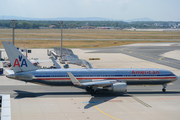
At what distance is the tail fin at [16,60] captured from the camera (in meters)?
41.2

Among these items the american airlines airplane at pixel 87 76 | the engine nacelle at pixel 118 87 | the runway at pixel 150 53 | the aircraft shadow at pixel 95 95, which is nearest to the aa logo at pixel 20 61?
the american airlines airplane at pixel 87 76

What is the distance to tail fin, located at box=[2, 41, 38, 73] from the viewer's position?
41.2 m

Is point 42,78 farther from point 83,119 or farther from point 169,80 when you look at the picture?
point 169,80

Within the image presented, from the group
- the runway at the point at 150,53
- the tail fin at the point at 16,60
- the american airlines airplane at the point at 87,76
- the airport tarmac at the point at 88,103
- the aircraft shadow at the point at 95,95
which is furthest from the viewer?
the runway at the point at 150,53

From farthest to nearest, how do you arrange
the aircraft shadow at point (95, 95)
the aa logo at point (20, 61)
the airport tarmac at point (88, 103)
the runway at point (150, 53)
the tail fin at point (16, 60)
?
the runway at point (150, 53), the aa logo at point (20, 61), the tail fin at point (16, 60), the aircraft shadow at point (95, 95), the airport tarmac at point (88, 103)

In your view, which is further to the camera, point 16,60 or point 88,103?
point 16,60

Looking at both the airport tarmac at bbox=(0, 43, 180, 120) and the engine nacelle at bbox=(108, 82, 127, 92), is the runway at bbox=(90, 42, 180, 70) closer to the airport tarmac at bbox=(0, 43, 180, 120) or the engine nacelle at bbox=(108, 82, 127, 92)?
the airport tarmac at bbox=(0, 43, 180, 120)

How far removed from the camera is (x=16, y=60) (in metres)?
41.9

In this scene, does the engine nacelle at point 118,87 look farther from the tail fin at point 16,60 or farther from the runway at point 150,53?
the runway at point 150,53

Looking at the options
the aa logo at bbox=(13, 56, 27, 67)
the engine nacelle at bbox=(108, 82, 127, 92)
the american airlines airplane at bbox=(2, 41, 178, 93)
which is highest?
the aa logo at bbox=(13, 56, 27, 67)

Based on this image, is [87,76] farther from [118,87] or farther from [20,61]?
[20,61]

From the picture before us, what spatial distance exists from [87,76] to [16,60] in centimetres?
Answer: 1255

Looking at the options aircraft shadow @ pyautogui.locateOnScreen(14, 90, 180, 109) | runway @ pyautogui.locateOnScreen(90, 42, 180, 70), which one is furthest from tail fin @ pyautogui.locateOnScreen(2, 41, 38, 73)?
runway @ pyautogui.locateOnScreen(90, 42, 180, 70)

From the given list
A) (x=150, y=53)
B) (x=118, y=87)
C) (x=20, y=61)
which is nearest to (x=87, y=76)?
(x=118, y=87)
